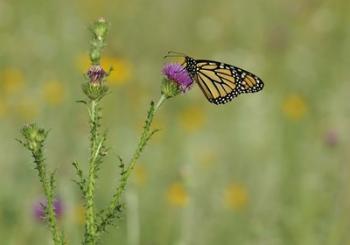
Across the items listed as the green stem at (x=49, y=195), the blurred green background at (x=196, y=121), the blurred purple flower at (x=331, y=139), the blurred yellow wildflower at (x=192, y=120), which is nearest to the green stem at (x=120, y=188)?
the green stem at (x=49, y=195)

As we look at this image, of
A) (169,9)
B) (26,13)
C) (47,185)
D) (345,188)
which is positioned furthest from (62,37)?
(47,185)

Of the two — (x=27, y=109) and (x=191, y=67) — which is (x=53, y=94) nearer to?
(x=27, y=109)

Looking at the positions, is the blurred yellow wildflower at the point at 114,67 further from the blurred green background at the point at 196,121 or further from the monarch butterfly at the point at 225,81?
the monarch butterfly at the point at 225,81

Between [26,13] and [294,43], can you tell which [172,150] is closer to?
[294,43]

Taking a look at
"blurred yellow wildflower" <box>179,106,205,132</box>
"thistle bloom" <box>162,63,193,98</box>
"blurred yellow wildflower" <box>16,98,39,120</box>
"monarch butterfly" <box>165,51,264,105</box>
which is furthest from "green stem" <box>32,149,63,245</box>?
"blurred yellow wildflower" <box>179,106,205,132</box>

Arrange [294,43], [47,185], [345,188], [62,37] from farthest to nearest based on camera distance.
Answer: [62,37] < [294,43] < [345,188] < [47,185]

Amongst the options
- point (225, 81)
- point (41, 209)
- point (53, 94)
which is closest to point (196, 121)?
point (53, 94)
